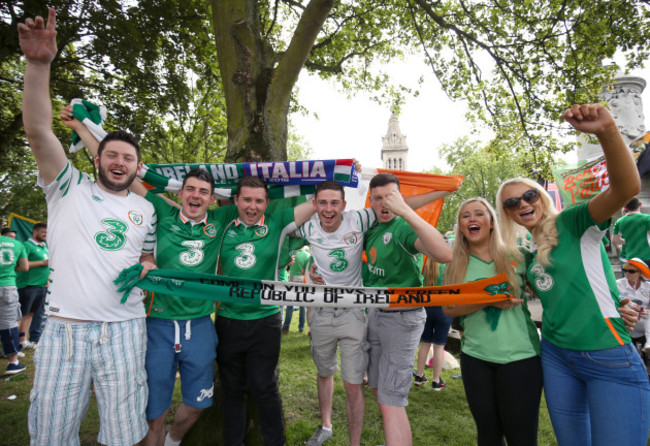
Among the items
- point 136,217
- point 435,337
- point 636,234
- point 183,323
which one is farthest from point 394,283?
point 636,234

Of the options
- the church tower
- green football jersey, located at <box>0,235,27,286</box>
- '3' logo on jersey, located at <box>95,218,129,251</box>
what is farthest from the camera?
the church tower

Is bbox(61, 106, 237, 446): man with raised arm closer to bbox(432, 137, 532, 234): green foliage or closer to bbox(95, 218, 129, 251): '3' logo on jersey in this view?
bbox(95, 218, 129, 251): '3' logo on jersey

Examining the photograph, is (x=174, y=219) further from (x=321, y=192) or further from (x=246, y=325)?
(x=321, y=192)

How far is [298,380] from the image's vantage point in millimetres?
5664

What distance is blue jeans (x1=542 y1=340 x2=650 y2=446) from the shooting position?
1.98m

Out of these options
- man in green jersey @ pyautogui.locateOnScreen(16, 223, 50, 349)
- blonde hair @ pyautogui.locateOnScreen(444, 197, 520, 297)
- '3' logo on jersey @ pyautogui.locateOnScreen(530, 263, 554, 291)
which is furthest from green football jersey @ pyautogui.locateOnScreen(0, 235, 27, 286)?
'3' logo on jersey @ pyautogui.locateOnScreen(530, 263, 554, 291)

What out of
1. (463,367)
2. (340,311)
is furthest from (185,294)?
(463,367)

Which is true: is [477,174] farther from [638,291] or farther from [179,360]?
[179,360]

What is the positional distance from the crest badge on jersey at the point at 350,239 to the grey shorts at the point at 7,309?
22.6ft

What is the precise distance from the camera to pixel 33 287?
7.79 metres

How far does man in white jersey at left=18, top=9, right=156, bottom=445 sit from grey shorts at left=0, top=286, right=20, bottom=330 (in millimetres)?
5646

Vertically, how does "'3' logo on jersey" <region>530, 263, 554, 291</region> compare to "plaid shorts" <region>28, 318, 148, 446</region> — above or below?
above

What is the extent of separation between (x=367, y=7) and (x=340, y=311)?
711cm

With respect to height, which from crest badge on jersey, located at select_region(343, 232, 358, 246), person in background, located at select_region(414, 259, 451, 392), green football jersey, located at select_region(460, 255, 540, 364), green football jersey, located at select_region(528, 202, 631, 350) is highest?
crest badge on jersey, located at select_region(343, 232, 358, 246)
